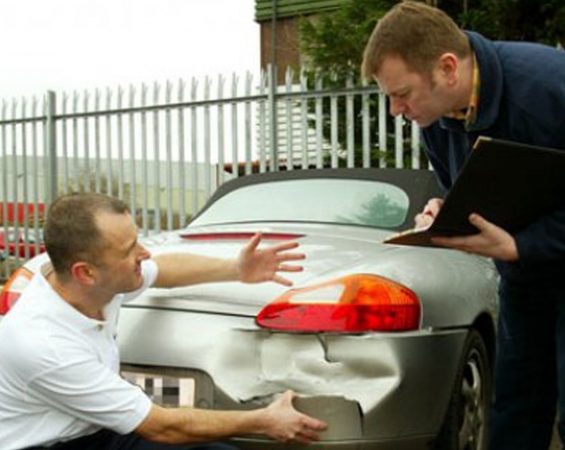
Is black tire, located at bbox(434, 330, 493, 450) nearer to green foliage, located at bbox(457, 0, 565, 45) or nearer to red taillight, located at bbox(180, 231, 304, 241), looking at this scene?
red taillight, located at bbox(180, 231, 304, 241)

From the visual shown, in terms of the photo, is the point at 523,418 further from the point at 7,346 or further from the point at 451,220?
the point at 7,346

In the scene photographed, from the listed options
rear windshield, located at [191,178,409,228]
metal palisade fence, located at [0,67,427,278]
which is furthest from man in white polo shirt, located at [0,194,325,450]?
metal palisade fence, located at [0,67,427,278]

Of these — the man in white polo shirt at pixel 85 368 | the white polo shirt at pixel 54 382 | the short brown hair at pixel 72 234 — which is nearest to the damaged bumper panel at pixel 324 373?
the man in white polo shirt at pixel 85 368

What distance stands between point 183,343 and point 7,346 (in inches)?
24.0

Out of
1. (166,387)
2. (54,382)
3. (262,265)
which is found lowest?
(166,387)

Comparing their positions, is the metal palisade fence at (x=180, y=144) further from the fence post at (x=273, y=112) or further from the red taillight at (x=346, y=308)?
the red taillight at (x=346, y=308)

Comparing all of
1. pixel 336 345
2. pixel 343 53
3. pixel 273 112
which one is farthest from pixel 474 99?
pixel 273 112

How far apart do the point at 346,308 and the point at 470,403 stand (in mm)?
844

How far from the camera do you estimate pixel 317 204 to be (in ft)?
12.8

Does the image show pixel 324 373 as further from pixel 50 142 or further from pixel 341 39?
pixel 50 142

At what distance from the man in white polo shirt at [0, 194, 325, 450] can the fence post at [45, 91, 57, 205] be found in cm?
877

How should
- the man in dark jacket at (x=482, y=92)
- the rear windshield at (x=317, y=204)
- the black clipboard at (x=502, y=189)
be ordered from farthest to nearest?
the rear windshield at (x=317, y=204), the man in dark jacket at (x=482, y=92), the black clipboard at (x=502, y=189)

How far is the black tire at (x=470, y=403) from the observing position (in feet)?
9.46

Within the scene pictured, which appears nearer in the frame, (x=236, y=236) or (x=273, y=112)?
(x=236, y=236)
